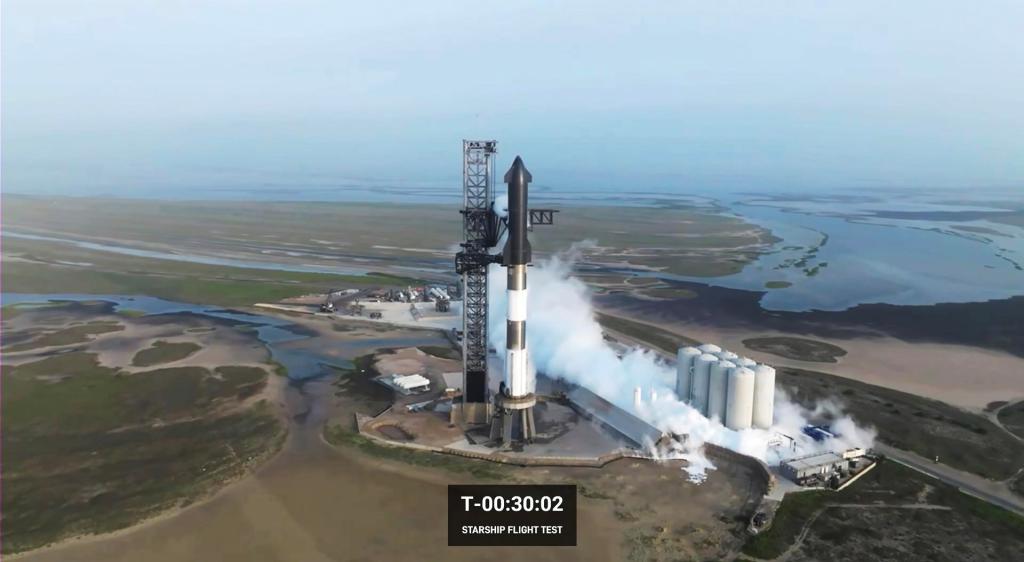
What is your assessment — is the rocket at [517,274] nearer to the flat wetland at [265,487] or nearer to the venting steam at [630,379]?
the flat wetland at [265,487]

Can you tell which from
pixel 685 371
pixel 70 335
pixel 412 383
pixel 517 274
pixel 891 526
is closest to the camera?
pixel 891 526

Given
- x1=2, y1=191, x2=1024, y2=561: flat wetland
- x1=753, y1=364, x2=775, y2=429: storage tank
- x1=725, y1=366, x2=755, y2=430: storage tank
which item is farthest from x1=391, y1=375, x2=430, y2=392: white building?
x1=753, y1=364, x2=775, y2=429: storage tank

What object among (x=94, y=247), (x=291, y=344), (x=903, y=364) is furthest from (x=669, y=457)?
(x=94, y=247)

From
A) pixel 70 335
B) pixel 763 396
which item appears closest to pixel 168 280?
pixel 70 335

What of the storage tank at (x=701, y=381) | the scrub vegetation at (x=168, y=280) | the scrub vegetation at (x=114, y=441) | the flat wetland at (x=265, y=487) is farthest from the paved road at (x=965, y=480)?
the scrub vegetation at (x=168, y=280)

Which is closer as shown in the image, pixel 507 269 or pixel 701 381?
pixel 507 269

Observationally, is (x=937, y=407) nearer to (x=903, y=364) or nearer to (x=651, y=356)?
(x=903, y=364)

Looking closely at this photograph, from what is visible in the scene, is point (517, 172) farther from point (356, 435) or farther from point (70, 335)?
point (70, 335)

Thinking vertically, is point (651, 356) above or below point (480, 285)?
below
